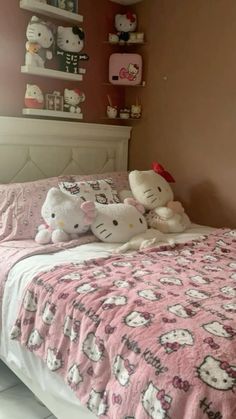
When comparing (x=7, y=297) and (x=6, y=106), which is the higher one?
(x=6, y=106)

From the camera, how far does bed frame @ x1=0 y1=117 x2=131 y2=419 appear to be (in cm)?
243

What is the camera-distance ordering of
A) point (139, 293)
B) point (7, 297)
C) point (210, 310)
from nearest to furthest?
1. point (210, 310)
2. point (139, 293)
3. point (7, 297)

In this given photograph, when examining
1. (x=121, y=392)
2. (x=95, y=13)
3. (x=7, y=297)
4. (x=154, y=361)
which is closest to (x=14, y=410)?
(x=7, y=297)

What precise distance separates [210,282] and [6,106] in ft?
5.66

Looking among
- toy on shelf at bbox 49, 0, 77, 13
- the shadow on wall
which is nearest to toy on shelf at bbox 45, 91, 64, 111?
toy on shelf at bbox 49, 0, 77, 13

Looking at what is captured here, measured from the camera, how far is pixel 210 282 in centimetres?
150

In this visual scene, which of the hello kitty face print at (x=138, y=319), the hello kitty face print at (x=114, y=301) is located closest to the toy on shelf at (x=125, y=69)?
the hello kitty face print at (x=114, y=301)

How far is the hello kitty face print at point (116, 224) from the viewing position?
2086 mm

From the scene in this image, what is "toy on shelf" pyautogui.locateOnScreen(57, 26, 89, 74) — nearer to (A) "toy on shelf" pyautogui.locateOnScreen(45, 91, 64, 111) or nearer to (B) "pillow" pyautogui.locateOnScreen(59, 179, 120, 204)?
(A) "toy on shelf" pyautogui.locateOnScreen(45, 91, 64, 111)

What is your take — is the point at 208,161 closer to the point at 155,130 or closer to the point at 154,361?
the point at 155,130

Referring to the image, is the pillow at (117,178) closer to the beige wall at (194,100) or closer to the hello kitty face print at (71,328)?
the beige wall at (194,100)

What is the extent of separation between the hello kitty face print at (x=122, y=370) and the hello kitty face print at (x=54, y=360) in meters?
0.29

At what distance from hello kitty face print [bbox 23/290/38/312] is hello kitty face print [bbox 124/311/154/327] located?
0.47m

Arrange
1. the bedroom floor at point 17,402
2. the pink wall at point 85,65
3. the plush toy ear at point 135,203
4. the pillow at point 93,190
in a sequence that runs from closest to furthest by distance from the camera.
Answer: the bedroom floor at point 17,402, the pillow at point 93,190, the plush toy ear at point 135,203, the pink wall at point 85,65
